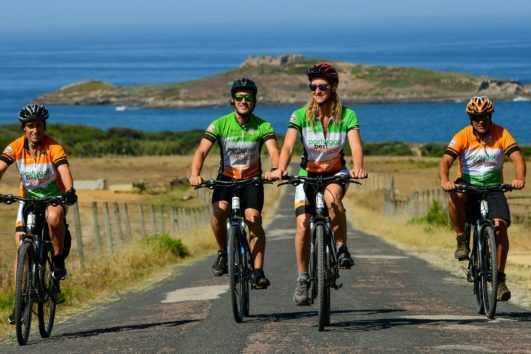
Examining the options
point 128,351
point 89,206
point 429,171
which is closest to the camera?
point 128,351

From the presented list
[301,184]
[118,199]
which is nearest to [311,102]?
[301,184]

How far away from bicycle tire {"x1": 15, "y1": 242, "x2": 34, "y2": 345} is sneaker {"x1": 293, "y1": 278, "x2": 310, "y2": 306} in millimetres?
2295

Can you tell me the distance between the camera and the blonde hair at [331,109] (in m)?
10.4

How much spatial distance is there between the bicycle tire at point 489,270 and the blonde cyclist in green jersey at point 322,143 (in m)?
1.39

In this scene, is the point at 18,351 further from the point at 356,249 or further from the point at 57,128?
the point at 57,128

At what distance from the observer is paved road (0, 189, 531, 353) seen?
9.12 metres

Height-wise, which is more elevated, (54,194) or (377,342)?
(54,194)

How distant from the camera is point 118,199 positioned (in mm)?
49500

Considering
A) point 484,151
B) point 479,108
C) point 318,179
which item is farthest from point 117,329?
point 479,108

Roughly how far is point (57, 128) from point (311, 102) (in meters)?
107

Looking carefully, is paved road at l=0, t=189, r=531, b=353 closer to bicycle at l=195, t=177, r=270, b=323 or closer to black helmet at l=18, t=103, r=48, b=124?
bicycle at l=195, t=177, r=270, b=323

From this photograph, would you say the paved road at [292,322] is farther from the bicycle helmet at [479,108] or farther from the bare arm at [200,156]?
the bicycle helmet at [479,108]

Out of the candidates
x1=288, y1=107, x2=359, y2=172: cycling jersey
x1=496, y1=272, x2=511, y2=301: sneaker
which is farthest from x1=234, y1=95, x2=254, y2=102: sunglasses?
x1=496, y1=272, x2=511, y2=301: sneaker

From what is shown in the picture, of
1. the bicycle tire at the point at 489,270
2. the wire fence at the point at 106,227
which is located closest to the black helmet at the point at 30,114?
the bicycle tire at the point at 489,270
